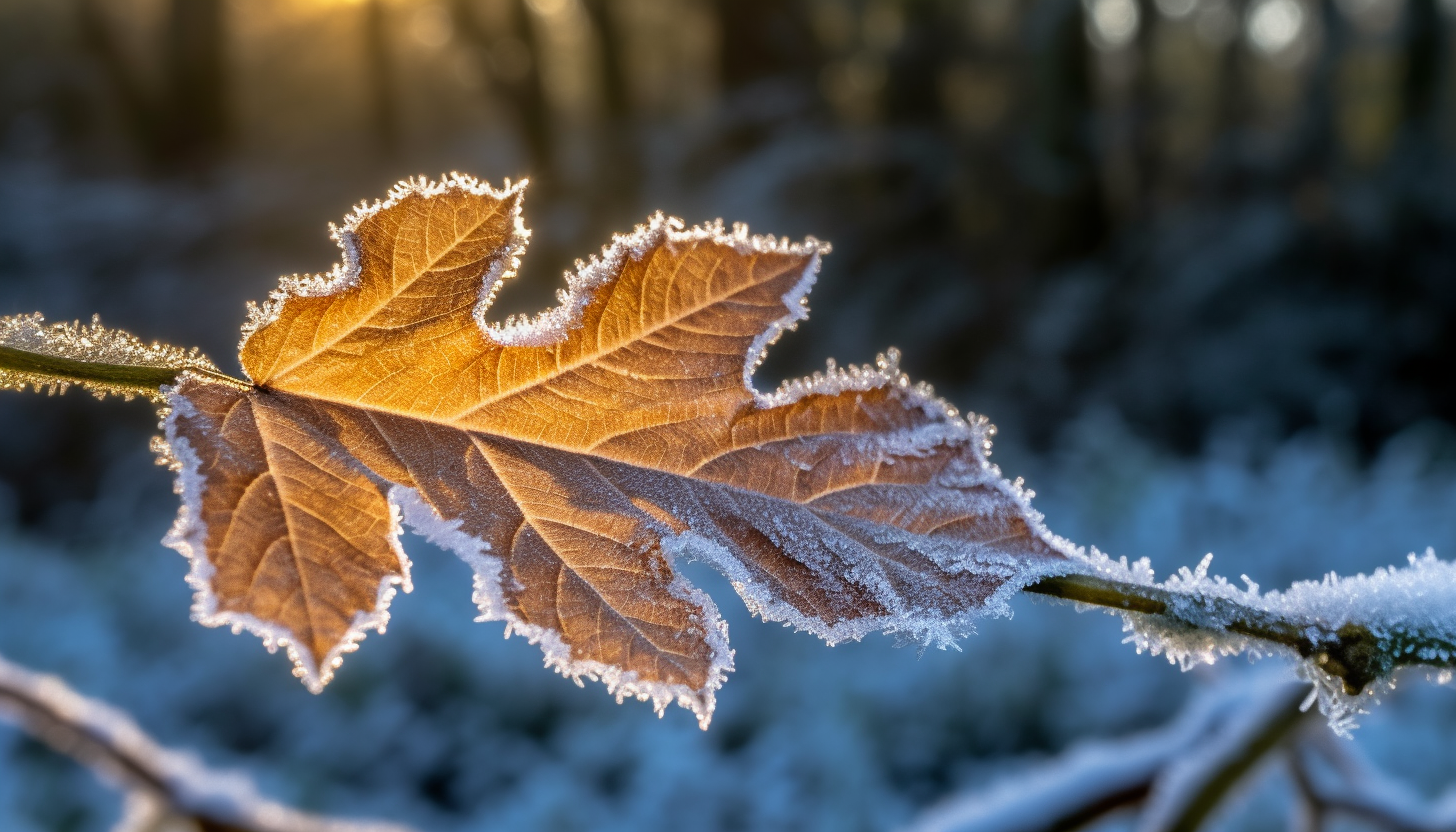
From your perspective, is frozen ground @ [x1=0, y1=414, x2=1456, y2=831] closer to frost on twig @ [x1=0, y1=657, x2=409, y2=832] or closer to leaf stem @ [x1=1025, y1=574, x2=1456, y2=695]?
frost on twig @ [x1=0, y1=657, x2=409, y2=832]

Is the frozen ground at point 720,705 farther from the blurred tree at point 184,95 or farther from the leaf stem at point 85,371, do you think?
the blurred tree at point 184,95

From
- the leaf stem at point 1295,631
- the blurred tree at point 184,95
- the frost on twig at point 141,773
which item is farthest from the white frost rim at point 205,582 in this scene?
the blurred tree at point 184,95

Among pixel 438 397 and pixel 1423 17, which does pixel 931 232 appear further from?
pixel 438 397

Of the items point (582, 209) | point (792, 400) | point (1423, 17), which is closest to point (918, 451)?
point (792, 400)

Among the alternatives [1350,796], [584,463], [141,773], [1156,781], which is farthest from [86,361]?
[1350,796]

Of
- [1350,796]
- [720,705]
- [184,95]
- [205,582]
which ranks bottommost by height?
[205,582]

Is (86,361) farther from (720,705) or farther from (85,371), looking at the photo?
(720,705)

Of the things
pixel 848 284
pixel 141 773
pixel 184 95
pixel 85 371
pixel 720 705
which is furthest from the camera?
pixel 184 95

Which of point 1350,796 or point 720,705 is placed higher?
point 720,705
